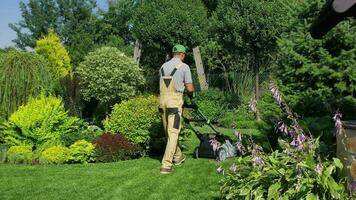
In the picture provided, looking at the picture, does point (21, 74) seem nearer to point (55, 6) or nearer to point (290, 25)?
point (290, 25)

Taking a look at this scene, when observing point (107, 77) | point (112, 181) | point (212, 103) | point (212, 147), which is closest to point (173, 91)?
point (212, 147)

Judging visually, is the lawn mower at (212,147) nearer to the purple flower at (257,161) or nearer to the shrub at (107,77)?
the purple flower at (257,161)

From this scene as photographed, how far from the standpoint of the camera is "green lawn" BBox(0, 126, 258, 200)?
6566 mm

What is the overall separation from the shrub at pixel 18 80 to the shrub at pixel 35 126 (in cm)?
150

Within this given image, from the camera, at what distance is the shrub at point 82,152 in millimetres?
9023

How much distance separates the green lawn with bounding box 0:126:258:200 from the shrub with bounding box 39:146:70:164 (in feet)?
0.82

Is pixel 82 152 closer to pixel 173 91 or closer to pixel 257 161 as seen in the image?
pixel 173 91

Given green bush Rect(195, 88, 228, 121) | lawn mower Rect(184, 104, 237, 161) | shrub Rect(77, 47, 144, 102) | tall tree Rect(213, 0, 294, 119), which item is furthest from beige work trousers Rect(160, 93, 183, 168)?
green bush Rect(195, 88, 228, 121)

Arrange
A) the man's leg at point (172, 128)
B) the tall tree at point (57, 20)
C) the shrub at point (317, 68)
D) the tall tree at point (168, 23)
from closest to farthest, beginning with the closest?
1. the shrub at point (317, 68)
2. the man's leg at point (172, 128)
3. the tall tree at point (168, 23)
4. the tall tree at point (57, 20)

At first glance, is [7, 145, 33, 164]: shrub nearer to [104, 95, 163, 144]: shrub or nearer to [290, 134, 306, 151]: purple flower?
[104, 95, 163, 144]: shrub

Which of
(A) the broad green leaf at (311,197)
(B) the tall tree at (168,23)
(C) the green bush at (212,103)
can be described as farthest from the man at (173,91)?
(C) the green bush at (212,103)

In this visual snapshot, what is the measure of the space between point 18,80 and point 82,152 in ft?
10.5

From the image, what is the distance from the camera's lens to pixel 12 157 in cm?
904

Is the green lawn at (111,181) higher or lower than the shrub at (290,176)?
lower
